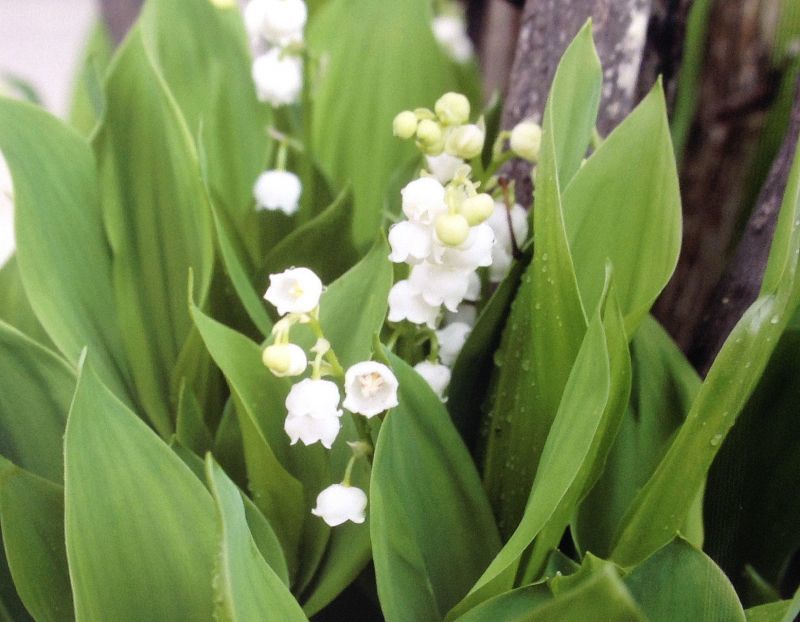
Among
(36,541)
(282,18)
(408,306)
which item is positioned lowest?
(36,541)

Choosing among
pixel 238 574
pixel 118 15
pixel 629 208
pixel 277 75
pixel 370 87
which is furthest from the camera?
pixel 118 15

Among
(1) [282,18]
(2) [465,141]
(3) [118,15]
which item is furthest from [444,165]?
(3) [118,15]

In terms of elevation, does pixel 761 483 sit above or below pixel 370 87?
below

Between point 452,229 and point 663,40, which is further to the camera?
point 663,40

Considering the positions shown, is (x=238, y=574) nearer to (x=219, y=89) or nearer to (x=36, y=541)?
(x=36, y=541)

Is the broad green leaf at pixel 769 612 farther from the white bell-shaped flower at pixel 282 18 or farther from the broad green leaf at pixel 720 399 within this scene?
the white bell-shaped flower at pixel 282 18

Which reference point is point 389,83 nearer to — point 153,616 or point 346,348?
point 346,348

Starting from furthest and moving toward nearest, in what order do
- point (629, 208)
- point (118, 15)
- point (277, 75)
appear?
point (118, 15), point (277, 75), point (629, 208)
